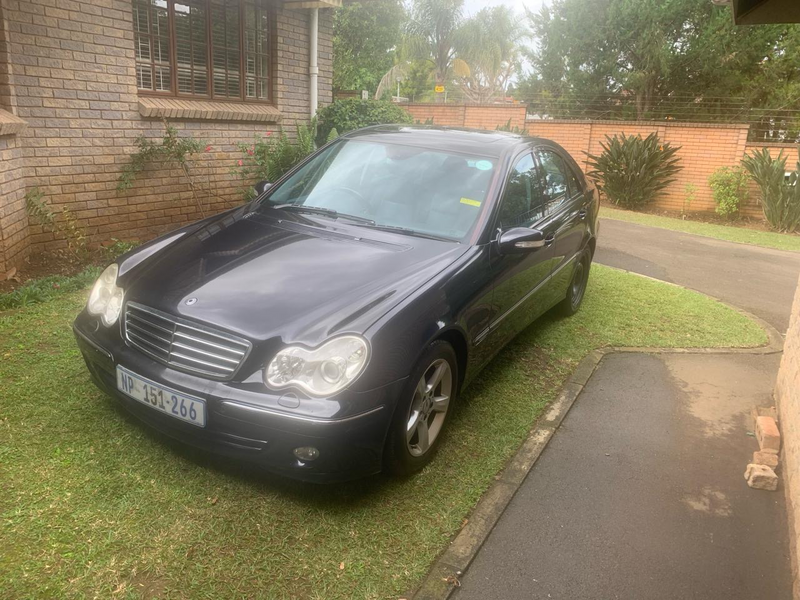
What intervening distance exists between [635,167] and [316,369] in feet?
44.8

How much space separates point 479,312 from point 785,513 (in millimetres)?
1911

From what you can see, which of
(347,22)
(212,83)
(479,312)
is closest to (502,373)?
(479,312)

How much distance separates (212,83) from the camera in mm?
8352

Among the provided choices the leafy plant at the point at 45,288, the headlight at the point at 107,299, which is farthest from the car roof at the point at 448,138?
the leafy plant at the point at 45,288

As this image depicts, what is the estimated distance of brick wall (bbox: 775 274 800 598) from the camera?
10.6 ft

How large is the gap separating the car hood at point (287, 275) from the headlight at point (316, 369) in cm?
7

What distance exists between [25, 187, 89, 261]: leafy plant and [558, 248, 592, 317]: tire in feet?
15.8

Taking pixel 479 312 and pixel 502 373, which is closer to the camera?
pixel 479 312

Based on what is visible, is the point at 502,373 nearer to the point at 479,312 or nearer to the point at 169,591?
the point at 479,312

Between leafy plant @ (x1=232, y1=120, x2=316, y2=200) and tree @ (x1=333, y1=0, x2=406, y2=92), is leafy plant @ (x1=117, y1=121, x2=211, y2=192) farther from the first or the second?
tree @ (x1=333, y1=0, x2=406, y2=92)

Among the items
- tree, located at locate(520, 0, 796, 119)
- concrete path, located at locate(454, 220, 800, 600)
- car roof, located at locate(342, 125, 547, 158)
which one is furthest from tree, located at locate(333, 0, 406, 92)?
concrete path, located at locate(454, 220, 800, 600)

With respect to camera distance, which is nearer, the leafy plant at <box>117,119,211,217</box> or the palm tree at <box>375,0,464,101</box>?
the leafy plant at <box>117,119,211,217</box>

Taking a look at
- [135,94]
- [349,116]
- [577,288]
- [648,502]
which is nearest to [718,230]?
[349,116]

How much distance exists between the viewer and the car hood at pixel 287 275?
289 centimetres
